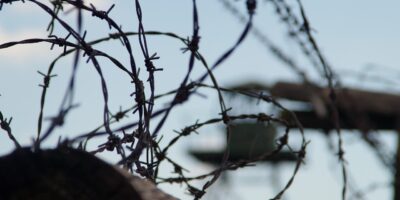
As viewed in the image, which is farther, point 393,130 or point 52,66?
point 393,130

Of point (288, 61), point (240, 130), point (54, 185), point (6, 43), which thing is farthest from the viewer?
point (240, 130)

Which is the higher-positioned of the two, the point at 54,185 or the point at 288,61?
the point at 288,61

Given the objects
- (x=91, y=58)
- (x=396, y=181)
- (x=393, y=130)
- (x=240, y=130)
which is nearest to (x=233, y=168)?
(x=91, y=58)

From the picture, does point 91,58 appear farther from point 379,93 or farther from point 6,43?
point 379,93

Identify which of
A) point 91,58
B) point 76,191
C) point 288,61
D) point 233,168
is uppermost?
point 288,61

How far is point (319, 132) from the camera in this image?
5242mm

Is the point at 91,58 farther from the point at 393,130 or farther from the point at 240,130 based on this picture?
the point at 240,130

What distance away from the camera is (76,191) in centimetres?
153

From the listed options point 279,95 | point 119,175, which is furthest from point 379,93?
point 119,175

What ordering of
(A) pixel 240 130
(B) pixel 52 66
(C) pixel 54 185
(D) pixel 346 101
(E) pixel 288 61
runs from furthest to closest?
(A) pixel 240 130, (D) pixel 346 101, (E) pixel 288 61, (B) pixel 52 66, (C) pixel 54 185

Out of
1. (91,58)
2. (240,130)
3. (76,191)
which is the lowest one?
(76,191)

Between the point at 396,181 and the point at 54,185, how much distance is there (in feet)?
8.94

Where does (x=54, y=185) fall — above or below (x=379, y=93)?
below

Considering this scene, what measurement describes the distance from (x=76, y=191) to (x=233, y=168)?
0.87 metres
